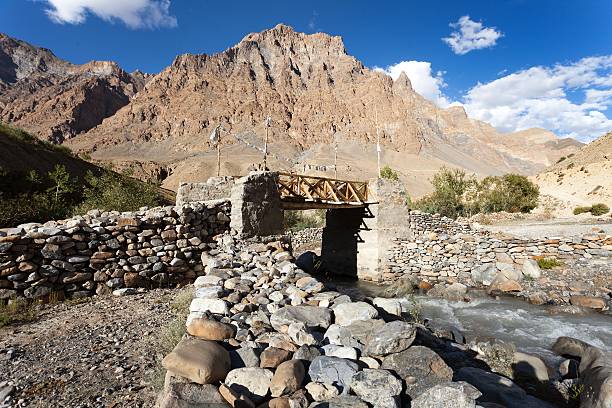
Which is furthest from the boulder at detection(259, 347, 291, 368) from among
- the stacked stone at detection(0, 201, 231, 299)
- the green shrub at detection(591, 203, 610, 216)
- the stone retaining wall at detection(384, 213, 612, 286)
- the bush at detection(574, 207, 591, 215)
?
the bush at detection(574, 207, 591, 215)

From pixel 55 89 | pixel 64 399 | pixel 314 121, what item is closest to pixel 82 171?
pixel 64 399

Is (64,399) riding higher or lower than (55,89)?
lower

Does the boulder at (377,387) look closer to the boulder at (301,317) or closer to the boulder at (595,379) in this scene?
the boulder at (301,317)

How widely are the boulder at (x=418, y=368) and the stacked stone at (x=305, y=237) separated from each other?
66.6ft

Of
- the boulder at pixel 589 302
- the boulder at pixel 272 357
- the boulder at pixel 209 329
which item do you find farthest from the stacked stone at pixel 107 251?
the boulder at pixel 589 302

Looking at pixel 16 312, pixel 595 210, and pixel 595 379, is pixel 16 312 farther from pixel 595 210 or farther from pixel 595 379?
pixel 595 210

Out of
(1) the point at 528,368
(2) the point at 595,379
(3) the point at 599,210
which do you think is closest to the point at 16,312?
(1) the point at 528,368

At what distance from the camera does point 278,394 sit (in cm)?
268

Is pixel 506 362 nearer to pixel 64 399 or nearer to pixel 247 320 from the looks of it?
pixel 247 320

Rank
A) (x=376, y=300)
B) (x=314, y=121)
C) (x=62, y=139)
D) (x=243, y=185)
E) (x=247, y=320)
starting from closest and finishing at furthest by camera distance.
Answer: (x=247, y=320) < (x=376, y=300) < (x=243, y=185) < (x=62, y=139) < (x=314, y=121)

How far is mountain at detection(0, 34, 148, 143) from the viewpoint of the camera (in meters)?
146

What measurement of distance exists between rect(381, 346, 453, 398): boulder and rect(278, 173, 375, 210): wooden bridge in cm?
834

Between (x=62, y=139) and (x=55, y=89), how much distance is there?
151ft

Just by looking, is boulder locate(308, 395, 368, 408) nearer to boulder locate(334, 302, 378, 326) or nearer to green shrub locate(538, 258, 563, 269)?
boulder locate(334, 302, 378, 326)
